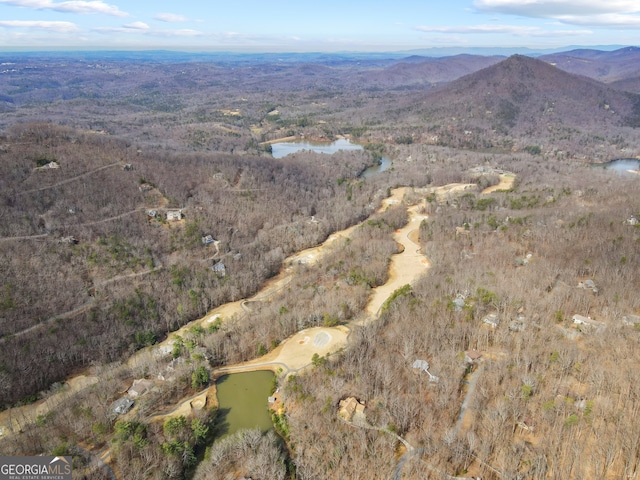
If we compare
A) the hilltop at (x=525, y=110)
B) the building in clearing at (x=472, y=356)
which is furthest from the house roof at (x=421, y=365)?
the hilltop at (x=525, y=110)

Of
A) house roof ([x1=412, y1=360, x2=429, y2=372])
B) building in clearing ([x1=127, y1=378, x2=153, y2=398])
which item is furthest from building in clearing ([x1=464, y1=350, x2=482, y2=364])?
building in clearing ([x1=127, y1=378, x2=153, y2=398])

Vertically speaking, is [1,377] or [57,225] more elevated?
[57,225]

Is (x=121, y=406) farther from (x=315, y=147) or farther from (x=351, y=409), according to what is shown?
(x=315, y=147)

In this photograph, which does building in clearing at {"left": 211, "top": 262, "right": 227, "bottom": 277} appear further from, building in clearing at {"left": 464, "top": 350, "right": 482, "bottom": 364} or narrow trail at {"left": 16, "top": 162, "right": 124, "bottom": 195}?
building in clearing at {"left": 464, "top": 350, "right": 482, "bottom": 364}

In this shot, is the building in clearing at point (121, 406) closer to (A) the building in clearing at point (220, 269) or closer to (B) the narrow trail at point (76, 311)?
(B) the narrow trail at point (76, 311)

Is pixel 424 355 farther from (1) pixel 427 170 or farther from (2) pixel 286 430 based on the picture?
(1) pixel 427 170

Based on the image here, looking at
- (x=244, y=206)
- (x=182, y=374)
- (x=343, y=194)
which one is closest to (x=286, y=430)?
(x=182, y=374)

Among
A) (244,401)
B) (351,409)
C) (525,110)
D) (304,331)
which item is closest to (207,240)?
(304,331)
